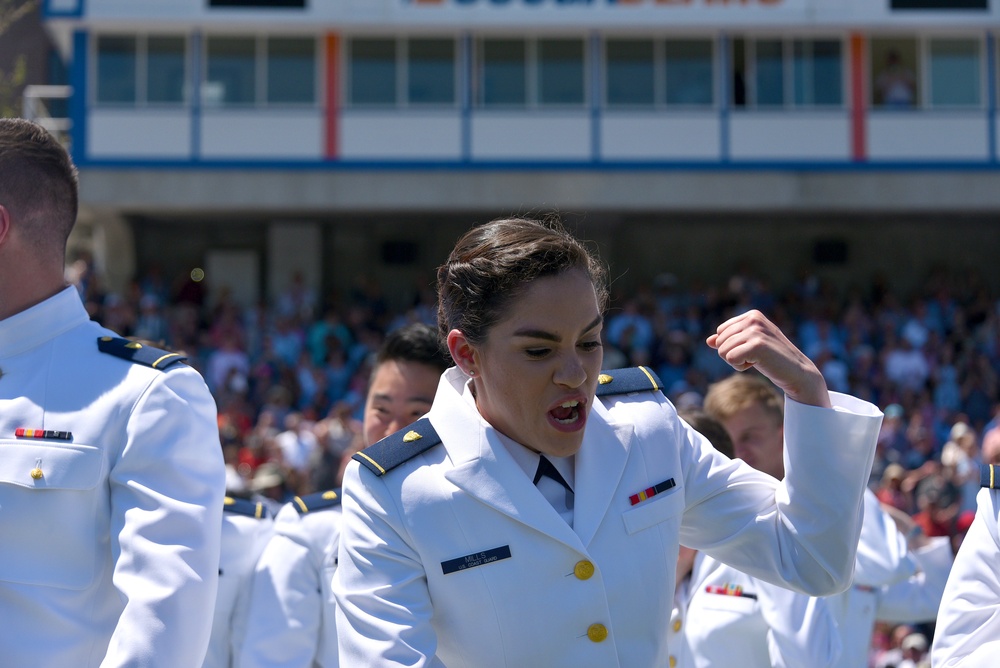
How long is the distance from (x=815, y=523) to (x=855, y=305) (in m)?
21.2

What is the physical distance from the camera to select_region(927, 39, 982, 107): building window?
26141mm

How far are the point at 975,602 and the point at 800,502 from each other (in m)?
0.90

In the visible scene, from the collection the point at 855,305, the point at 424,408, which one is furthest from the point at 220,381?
the point at 424,408

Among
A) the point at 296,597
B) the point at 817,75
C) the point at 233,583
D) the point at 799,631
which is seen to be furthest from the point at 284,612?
the point at 817,75

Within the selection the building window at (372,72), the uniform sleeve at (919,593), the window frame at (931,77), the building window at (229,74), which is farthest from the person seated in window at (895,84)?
the uniform sleeve at (919,593)

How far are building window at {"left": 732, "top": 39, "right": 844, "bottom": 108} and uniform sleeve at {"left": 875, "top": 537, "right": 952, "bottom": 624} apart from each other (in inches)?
830

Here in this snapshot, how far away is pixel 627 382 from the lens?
346cm

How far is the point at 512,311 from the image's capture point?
10.0 feet

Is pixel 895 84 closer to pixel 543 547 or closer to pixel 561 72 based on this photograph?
pixel 561 72

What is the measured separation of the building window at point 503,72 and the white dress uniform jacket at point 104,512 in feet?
75.8

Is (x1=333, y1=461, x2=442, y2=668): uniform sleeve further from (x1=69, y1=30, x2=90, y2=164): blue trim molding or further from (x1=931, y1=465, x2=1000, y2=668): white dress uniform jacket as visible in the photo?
(x1=69, y1=30, x2=90, y2=164): blue trim molding

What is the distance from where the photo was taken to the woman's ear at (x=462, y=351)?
3.19 meters

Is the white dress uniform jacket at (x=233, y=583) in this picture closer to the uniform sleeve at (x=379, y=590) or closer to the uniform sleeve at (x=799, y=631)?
the uniform sleeve at (x=379, y=590)

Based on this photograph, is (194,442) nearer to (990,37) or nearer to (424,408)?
(424,408)
